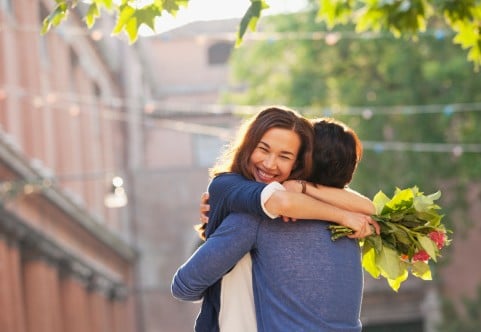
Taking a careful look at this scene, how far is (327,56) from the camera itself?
29.1 m

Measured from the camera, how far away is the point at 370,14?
9.50 metres

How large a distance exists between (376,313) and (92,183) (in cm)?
809

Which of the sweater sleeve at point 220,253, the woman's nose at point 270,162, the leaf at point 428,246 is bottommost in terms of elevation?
the leaf at point 428,246

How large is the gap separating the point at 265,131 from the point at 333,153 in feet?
0.82

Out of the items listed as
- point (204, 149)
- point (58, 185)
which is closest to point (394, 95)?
point (58, 185)

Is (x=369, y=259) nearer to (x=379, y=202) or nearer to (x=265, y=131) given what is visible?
(x=379, y=202)

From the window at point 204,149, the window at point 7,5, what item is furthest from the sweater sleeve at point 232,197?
the window at point 204,149

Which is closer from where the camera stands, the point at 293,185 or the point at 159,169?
the point at 293,185

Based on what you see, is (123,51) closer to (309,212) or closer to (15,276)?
(15,276)

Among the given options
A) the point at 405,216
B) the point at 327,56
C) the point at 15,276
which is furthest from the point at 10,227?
the point at 405,216

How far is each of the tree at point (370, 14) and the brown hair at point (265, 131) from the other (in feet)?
6.51

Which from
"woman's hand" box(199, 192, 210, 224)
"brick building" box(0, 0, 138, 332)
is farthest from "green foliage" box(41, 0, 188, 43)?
"brick building" box(0, 0, 138, 332)

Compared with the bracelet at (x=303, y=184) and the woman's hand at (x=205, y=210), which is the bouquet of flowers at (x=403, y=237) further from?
the woman's hand at (x=205, y=210)

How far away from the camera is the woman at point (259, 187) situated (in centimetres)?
510
